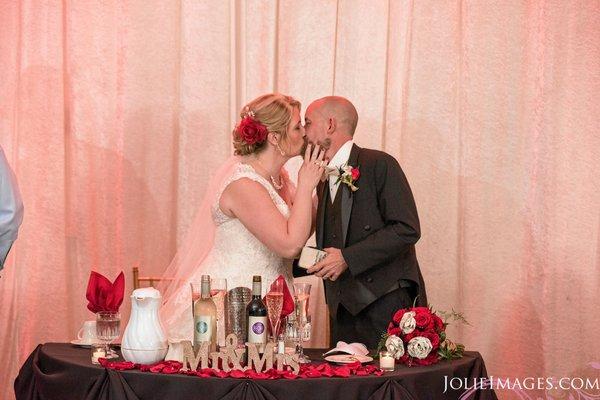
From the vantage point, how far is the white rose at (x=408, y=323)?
3340 millimetres

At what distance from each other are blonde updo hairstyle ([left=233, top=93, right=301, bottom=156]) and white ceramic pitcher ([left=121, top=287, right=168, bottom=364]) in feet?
3.94

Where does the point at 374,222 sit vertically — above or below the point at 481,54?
below

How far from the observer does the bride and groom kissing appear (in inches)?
156

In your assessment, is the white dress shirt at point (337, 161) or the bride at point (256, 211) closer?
the bride at point (256, 211)

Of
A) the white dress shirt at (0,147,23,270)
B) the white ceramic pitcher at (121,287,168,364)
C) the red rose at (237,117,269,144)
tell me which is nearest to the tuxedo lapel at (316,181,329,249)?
the red rose at (237,117,269,144)

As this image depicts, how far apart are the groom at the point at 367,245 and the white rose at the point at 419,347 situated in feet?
2.35

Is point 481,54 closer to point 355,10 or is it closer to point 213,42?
point 355,10

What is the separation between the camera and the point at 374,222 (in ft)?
13.5

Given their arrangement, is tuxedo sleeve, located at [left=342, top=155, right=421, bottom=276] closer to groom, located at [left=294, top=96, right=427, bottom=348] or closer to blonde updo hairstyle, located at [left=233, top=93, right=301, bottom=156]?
groom, located at [left=294, top=96, right=427, bottom=348]

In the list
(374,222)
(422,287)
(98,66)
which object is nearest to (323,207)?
(374,222)

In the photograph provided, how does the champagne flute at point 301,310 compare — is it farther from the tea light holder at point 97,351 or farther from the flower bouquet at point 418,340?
the tea light holder at point 97,351

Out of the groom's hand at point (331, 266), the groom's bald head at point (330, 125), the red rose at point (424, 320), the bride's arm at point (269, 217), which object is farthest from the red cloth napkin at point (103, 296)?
the groom's bald head at point (330, 125)

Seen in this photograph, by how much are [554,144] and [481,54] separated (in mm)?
732

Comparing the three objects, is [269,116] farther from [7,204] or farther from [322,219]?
[7,204]
